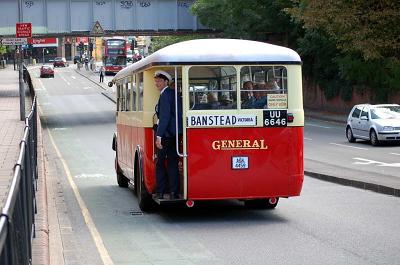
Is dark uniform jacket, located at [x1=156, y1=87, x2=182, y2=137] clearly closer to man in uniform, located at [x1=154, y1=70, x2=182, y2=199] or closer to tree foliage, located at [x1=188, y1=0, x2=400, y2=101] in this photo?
man in uniform, located at [x1=154, y1=70, x2=182, y2=199]

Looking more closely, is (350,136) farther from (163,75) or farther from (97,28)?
(97,28)

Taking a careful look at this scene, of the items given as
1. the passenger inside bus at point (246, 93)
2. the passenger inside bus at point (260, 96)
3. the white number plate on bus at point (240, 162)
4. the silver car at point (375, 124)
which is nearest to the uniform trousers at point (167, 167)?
the white number plate on bus at point (240, 162)

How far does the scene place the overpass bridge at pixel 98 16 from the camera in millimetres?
55312

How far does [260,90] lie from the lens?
12.2m

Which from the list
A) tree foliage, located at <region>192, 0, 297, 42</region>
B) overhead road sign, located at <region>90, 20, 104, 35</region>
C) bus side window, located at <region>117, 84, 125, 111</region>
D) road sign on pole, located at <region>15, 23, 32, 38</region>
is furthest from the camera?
tree foliage, located at <region>192, 0, 297, 42</region>

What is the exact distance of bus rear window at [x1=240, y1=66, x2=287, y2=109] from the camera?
12.2 m

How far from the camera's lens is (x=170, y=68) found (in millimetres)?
12539

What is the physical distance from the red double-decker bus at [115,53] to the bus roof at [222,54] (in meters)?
86.1

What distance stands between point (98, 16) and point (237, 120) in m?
46.8

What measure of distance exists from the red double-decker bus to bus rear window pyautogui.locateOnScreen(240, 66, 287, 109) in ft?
283

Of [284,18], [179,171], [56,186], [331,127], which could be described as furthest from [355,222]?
[284,18]

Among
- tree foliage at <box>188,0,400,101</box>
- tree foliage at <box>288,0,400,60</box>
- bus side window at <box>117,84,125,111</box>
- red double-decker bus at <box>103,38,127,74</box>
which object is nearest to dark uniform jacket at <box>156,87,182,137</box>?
bus side window at <box>117,84,125,111</box>

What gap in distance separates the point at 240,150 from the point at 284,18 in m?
46.7

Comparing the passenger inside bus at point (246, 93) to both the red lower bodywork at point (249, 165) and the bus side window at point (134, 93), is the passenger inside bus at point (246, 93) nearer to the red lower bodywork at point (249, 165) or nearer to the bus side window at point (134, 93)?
the red lower bodywork at point (249, 165)
